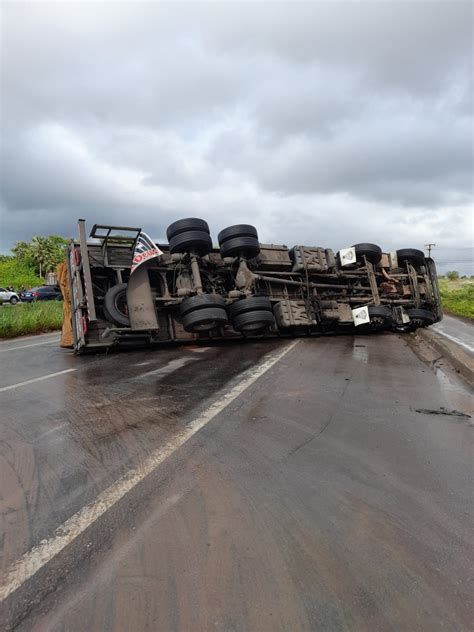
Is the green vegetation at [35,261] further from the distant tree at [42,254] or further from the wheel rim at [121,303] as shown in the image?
the wheel rim at [121,303]

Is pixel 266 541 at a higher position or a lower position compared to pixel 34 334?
lower

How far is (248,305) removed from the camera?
8430 mm

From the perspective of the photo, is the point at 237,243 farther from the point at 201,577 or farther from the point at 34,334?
the point at 34,334

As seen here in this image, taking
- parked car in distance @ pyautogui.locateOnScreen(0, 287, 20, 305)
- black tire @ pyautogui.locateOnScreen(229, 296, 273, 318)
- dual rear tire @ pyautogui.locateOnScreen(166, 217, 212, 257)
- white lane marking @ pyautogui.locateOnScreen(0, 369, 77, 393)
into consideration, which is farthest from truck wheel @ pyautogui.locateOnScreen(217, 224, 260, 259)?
parked car in distance @ pyautogui.locateOnScreen(0, 287, 20, 305)

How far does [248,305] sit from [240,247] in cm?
142

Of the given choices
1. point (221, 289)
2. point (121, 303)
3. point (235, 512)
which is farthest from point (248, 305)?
point (235, 512)

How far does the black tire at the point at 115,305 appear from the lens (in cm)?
737

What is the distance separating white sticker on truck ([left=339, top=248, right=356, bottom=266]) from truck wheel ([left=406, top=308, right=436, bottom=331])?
2.62 m

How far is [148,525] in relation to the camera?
195cm

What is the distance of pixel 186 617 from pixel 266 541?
54 centimetres

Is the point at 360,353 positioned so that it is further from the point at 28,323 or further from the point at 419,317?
the point at 28,323

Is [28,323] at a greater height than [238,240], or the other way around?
[238,240]

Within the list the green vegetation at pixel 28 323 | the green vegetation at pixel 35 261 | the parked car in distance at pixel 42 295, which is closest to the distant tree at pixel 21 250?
the green vegetation at pixel 35 261

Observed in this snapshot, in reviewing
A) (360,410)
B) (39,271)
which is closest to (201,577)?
(360,410)
